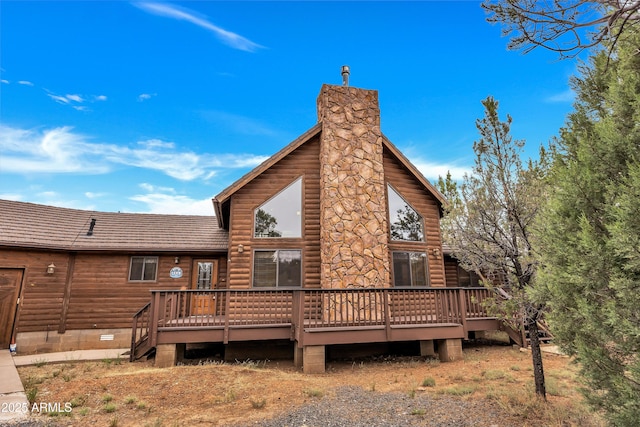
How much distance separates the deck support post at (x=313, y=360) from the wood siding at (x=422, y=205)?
5028mm

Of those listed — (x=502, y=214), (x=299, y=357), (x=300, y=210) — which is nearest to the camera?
(x=502, y=214)

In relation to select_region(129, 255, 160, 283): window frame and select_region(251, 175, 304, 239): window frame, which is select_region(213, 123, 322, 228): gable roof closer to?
select_region(251, 175, 304, 239): window frame

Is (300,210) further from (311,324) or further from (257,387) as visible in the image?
(257,387)

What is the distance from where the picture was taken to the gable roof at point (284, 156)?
10.5 meters

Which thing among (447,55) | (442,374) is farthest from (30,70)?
(442,374)

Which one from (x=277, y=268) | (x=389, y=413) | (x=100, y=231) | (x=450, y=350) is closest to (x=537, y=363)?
(x=389, y=413)

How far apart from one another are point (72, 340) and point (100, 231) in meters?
4.27

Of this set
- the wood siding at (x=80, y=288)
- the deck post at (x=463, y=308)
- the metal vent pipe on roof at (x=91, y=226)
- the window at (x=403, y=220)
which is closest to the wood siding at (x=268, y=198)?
the window at (x=403, y=220)

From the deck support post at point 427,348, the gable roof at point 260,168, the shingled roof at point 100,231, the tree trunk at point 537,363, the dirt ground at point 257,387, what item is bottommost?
the dirt ground at point 257,387

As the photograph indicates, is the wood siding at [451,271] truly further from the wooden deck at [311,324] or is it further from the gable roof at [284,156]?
the wooden deck at [311,324]

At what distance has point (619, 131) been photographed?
3.03 meters

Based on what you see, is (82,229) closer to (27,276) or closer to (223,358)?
(27,276)

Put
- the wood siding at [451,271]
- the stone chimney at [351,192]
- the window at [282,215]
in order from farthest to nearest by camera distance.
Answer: the wood siding at [451,271] < the window at [282,215] < the stone chimney at [351,192]

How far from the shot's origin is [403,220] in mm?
11648
